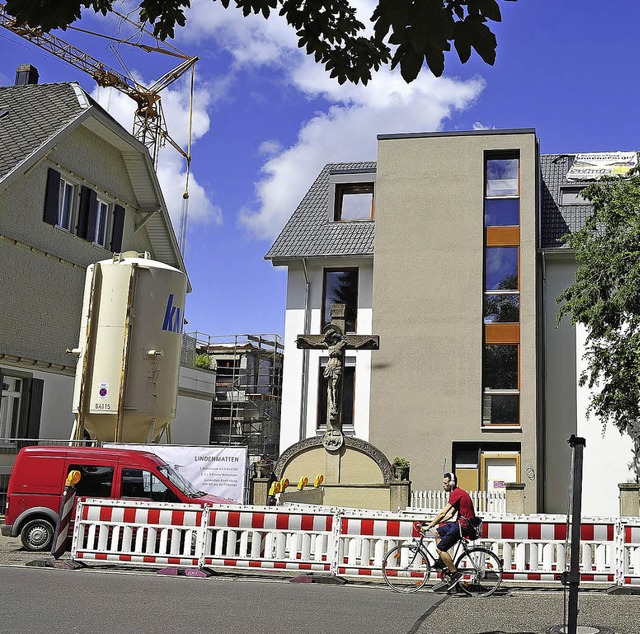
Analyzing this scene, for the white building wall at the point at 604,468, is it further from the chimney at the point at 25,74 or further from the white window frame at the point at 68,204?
the chimney at the point at 25,74

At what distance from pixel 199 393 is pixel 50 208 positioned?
11.2m

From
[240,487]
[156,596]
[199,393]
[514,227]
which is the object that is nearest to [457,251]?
[514,227]

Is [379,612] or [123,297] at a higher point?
[123,297]

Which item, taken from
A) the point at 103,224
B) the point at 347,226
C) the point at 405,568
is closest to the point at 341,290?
the point at 347,226

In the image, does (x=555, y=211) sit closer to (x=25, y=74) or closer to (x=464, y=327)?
(x=464, y=327)

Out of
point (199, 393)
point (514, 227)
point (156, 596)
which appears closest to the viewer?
point (156, 596)

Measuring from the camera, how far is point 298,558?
47.7 feet

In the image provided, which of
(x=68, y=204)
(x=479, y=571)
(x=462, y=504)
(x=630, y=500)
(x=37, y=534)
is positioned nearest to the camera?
(x=479, y=571)

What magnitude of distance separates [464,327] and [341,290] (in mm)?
5224

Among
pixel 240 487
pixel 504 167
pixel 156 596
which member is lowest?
pixel 156 596

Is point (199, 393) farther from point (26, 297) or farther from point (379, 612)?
point (379, 612)

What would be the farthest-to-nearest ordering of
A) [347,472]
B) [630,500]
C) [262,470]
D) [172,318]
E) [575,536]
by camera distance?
1. [347,472]
2. [172,318]
3. [630,500]
4. [262,470]
5. [575,536]

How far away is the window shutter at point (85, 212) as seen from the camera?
28.7 metres

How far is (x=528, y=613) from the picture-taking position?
1122 centimetres
